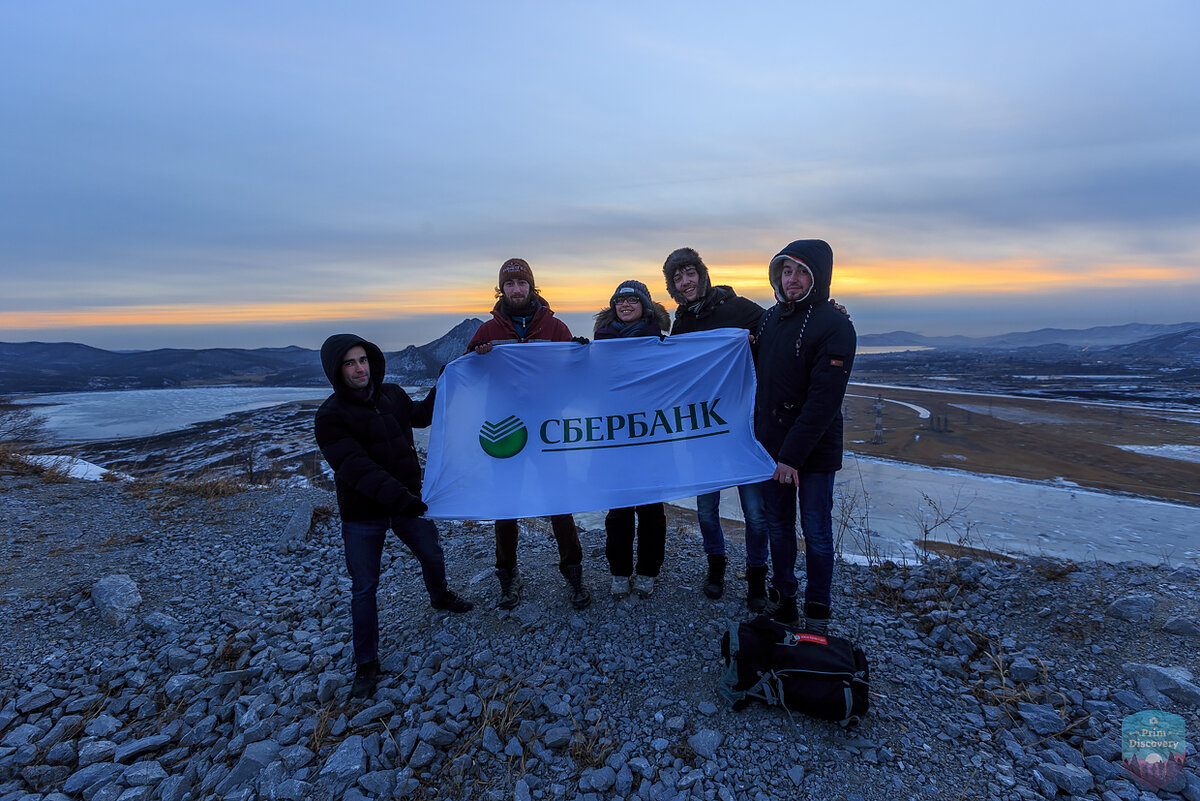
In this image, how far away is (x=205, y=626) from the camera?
13.9 ft

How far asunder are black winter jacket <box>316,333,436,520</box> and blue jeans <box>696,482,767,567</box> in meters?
2.38

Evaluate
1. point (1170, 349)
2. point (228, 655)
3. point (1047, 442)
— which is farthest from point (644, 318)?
point (1170, 349)

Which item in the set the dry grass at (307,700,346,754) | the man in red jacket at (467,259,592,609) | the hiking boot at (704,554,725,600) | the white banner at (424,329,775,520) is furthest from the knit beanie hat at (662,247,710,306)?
the dry grass at (307,700,346,754)

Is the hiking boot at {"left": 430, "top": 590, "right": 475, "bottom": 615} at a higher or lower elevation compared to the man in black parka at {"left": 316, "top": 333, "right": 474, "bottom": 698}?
lower

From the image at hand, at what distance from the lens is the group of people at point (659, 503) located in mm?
3203

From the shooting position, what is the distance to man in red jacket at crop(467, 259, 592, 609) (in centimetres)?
383

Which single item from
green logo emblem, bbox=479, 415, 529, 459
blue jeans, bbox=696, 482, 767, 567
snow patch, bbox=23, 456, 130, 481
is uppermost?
green logo emblem, bbox=479, 415, 529, 459

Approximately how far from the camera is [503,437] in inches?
148

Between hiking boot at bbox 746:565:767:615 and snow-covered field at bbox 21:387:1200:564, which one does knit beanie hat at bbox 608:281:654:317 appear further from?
snow-covered field at bbox 21:387:1200:564

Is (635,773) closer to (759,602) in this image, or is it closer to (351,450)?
(759,602)

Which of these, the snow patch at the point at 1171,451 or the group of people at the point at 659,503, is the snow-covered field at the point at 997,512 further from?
the group of people at the point at 659,503

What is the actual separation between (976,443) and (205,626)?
3332cm

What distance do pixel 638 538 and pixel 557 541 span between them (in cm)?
70

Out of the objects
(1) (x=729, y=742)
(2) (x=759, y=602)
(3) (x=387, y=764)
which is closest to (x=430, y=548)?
(3) (x=387, y=764)
